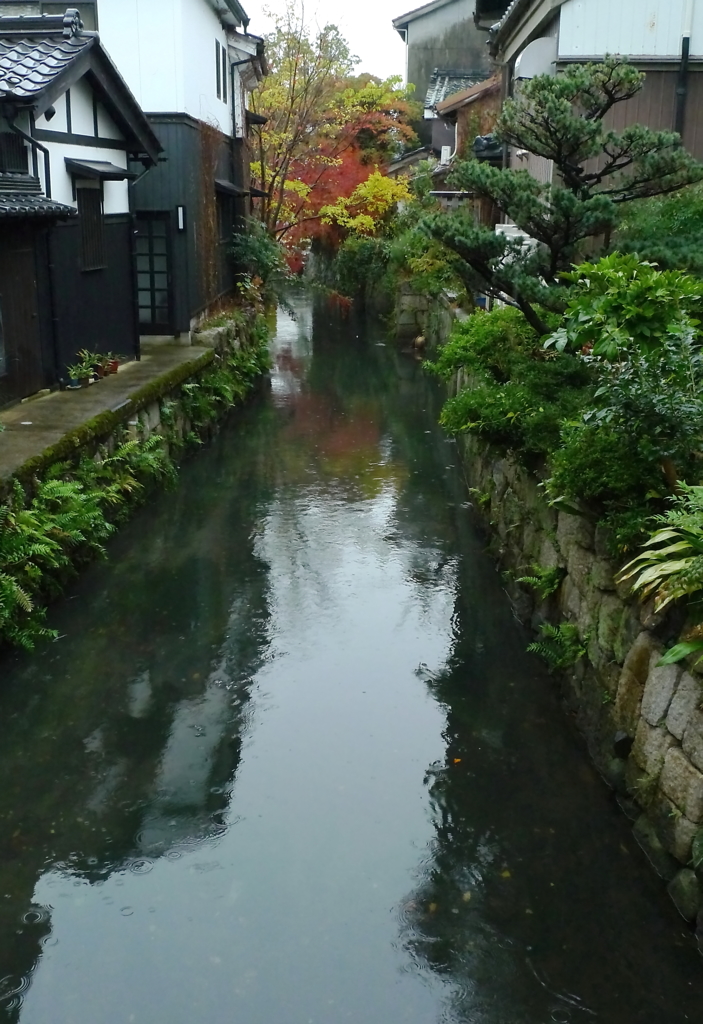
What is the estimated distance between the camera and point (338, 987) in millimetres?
5684

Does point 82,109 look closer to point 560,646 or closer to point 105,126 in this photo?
point 105,126

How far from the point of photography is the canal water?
570cm

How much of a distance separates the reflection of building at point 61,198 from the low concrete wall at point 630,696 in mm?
7599

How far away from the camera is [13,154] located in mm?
13367

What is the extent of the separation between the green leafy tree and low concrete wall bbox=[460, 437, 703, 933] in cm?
253

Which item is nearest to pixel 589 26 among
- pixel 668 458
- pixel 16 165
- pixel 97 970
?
pixel 16 165

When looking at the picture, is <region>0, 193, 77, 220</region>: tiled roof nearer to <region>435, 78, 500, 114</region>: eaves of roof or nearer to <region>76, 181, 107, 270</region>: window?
<region>76, 181, 107, 270</region>: window

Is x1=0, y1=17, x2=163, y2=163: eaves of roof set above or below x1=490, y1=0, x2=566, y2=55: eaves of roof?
below

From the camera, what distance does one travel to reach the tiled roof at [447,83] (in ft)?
131

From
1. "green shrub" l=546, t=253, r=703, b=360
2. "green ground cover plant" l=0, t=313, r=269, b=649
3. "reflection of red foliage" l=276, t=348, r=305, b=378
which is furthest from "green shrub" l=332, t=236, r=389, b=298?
"green shrub" l=546, t=253, r=703, b=360

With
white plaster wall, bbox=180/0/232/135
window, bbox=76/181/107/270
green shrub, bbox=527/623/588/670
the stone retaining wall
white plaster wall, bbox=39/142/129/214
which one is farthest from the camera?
the stone retaining wall

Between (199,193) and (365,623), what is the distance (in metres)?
14.3

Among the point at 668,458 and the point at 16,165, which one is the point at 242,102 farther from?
the point at 668,458

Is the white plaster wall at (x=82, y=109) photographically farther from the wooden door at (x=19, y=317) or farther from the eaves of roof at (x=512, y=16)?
the eaves of roof at (x=512, y=16)
